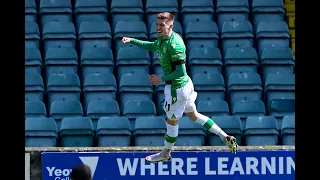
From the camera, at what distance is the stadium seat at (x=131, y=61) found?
12008 mm

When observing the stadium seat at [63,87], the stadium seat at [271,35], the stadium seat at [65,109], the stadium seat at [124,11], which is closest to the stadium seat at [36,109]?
the stadium seat at [65,109]

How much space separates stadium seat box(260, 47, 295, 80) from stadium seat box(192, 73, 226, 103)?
105 centimetres

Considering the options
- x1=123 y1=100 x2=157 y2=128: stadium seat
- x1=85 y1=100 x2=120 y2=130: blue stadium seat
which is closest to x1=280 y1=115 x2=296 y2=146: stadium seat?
x1=123 y1=100 x2=157 y2=128: stadium seat

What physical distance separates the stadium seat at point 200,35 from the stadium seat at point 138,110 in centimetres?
189

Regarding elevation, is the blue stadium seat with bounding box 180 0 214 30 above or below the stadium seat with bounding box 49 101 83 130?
above

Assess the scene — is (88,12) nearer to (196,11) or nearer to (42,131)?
(196,11)

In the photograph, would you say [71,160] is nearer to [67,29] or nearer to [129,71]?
[129,71]

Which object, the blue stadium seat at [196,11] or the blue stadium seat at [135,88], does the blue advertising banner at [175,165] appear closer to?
the blue stadium seat at [135,88]

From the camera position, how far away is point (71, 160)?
830cm

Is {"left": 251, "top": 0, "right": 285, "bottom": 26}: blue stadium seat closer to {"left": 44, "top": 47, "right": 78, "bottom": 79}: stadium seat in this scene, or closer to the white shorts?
{"left": 44, "top": 47, "right": 78, "bottom": 79}: stadium seat

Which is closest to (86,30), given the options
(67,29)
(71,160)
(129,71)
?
(67,29)

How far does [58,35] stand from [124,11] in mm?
1363

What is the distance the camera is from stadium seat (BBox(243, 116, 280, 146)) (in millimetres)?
10805

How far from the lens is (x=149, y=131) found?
1061 centimetres
